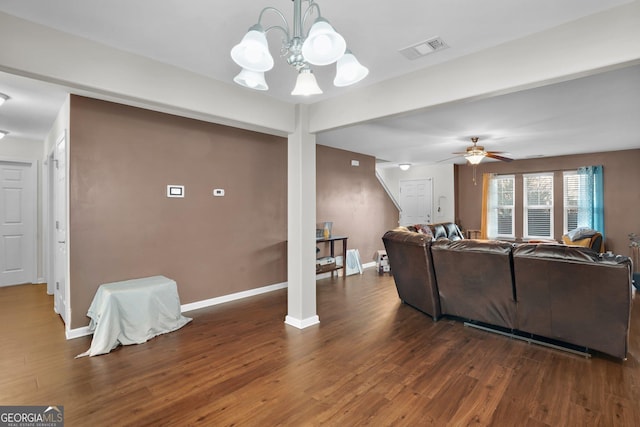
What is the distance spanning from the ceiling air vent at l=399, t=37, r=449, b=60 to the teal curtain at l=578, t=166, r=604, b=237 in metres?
6.20

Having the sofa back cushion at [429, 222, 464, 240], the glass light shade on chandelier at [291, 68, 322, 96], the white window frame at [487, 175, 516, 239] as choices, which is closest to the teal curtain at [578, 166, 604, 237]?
the white window frame at [487, 175, 516, 239]

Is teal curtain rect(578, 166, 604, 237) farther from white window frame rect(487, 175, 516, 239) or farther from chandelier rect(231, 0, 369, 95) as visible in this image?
chandelier rect(231, 0, 369, 95)

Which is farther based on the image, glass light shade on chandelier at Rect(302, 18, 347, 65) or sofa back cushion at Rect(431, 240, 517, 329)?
sofa back cushion at Rect(431, 240, 517, 329)

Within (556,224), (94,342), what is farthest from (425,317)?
(556,224)

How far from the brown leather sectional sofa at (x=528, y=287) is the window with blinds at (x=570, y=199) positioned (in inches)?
198

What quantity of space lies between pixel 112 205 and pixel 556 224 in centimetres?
834

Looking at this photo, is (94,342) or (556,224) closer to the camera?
(94,342)

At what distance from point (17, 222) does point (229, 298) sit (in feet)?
12.9

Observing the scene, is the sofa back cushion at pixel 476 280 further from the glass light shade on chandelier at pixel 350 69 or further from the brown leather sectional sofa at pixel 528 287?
the glass light shade on chandelier at pixel 350 69

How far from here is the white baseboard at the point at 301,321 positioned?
11.8ft

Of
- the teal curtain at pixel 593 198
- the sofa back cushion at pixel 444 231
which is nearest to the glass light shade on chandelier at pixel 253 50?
the sofa back cushion at pixel 444 231

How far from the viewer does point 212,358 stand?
2.85 m

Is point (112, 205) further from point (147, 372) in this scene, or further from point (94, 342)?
point (147, 372)

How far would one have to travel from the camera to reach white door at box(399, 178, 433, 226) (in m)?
8.73
